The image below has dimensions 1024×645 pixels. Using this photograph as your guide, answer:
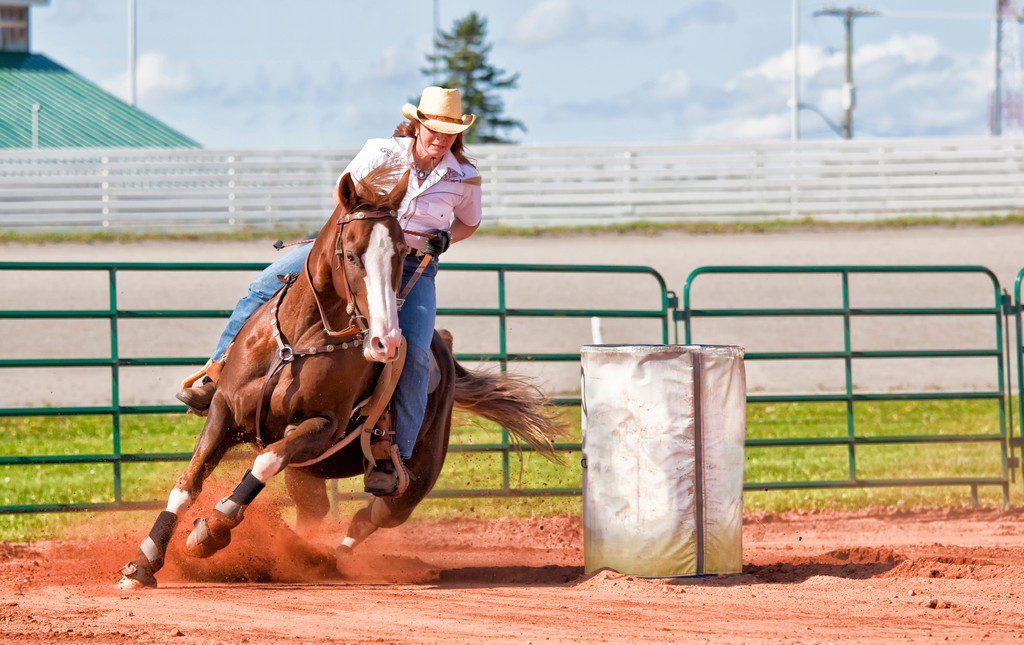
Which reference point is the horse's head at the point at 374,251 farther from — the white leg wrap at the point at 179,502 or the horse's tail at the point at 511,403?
the horse's tail at the point at 511,403

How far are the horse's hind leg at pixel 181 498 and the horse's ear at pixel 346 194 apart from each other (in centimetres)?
110

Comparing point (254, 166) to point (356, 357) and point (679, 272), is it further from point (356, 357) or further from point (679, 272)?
point (356, 357)

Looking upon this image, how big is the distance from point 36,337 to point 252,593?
12579 mm

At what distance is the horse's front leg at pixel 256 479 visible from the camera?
5.49m

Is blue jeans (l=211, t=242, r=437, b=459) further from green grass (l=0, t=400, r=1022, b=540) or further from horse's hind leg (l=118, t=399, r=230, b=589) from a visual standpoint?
green grass (l=0, t=400, r=1022, b=540)

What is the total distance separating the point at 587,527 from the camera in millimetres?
6281

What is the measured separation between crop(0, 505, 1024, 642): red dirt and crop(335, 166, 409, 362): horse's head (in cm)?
112

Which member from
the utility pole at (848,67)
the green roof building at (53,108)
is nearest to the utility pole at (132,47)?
the green roof building at (53,108)

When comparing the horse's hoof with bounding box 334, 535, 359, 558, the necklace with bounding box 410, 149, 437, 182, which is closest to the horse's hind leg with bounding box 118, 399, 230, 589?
the horse's hoof with bounding box 334, 535, 359, 558

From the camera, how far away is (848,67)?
44812mm

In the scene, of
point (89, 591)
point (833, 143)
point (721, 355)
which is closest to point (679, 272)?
point (833, 143)

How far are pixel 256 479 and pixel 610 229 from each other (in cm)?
1876

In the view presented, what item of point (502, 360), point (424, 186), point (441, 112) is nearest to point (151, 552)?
point (424, 186)

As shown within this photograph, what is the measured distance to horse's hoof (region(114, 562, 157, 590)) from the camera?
563 centimetres
